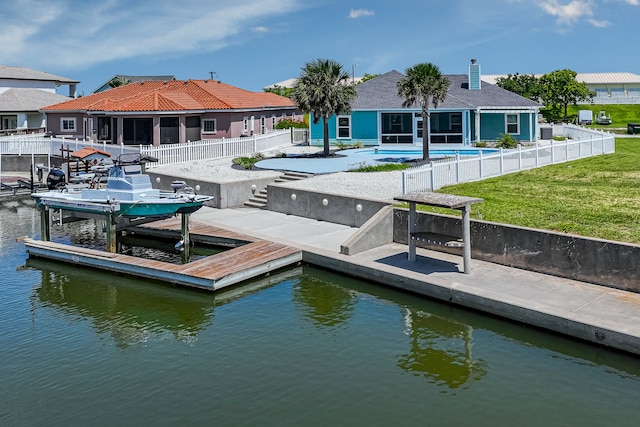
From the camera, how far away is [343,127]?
41.4 m

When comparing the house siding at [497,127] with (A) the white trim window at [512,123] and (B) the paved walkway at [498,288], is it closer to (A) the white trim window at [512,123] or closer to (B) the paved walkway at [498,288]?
(A) the white trim window at [512,123]

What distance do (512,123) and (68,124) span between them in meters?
29.0

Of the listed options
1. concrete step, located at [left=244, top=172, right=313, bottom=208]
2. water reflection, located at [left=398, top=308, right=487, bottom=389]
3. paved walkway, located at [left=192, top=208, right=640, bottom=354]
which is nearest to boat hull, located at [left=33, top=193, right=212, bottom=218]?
paved walkway, located at [left=192, top=208, right=640, bottom=354]

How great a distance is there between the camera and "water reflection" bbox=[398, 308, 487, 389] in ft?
37.0

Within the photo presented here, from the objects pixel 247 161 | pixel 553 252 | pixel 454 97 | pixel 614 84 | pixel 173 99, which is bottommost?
pixel 553 252

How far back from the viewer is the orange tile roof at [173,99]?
39.1 meters

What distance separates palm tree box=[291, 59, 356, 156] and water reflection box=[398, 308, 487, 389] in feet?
67.9

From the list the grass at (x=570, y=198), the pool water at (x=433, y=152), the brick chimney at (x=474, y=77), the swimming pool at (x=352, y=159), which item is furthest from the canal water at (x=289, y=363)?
the brick chimney at (x=474, y=77)

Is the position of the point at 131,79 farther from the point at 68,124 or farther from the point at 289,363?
the point at 289,363

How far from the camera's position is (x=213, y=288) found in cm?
1577

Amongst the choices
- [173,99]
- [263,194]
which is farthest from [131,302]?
[173,99]

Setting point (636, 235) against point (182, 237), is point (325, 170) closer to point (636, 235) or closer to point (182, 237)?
point (182, 237)

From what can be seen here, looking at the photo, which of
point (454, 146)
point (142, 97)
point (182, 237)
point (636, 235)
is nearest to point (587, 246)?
point (636, 235)

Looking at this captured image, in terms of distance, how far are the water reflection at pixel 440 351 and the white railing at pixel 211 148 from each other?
22070mm
